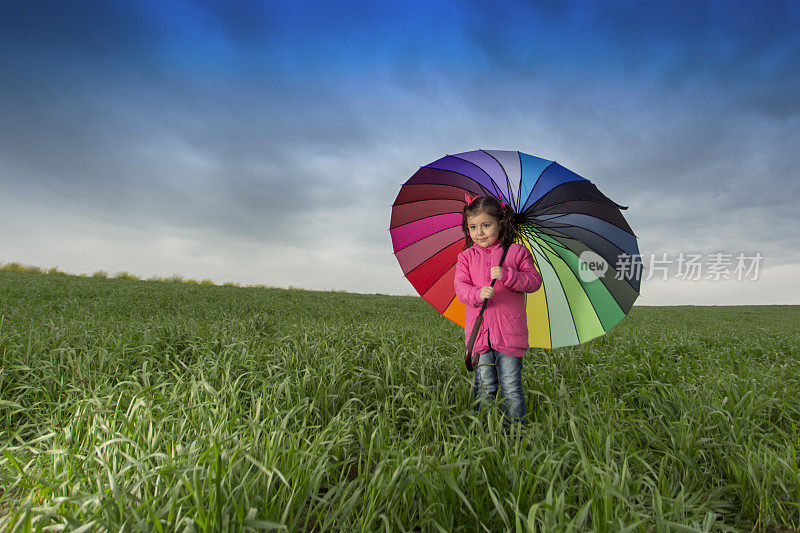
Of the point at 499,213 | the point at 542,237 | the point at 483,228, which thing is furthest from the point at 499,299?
the point at 542,237

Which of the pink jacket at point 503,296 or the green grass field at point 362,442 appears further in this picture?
the pink jacket at point 503,296

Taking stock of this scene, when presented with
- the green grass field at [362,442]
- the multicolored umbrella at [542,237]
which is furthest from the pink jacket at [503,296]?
the green grass field at [362,442]

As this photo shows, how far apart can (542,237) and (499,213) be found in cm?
79

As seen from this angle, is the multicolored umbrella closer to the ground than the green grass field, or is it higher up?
higher up

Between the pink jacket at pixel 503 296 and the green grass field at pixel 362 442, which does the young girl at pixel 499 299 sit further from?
the green grass field at pixel 362 442

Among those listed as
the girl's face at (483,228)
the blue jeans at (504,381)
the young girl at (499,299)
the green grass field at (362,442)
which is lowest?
the green grass field at (362,442)

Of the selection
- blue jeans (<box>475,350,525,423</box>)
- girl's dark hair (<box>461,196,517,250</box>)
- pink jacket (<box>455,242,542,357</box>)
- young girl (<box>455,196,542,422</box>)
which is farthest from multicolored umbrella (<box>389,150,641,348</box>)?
blue jeans (<box>475,350,525,423</box>)

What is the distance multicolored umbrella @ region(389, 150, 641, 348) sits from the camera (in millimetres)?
3725

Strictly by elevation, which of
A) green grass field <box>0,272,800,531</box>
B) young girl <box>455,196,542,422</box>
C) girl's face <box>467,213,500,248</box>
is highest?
girl's face <box>467,213,500,248</box>

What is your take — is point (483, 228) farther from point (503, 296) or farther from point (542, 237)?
point (542, 237)

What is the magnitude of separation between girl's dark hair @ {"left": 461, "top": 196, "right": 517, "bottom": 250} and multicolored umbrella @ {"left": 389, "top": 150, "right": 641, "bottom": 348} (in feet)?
0.33

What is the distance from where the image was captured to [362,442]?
2.90 metres

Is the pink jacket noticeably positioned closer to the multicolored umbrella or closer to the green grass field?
the multicolored umbrella

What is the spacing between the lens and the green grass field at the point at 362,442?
6.63 ft
